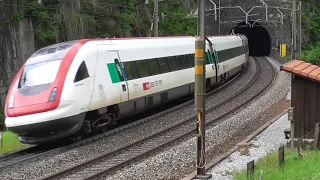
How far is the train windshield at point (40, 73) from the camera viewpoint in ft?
43.8

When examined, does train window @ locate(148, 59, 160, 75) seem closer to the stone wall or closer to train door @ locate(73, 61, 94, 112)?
train door @ locate(73, 61, 94, 112)

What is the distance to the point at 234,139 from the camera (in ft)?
47.4

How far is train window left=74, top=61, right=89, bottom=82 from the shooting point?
533 inches

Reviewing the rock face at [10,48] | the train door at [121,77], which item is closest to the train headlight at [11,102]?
the train door at [121,77]

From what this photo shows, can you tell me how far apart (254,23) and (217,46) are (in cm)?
3075

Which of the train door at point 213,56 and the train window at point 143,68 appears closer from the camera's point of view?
the train window at point 143,68

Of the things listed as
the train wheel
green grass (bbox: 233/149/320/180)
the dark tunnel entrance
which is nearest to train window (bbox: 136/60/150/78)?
the train wheel

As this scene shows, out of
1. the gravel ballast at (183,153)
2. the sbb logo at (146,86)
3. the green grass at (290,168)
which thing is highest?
the sbb logo at (146,86)

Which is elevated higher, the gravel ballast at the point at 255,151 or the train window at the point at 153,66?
the train window at the point at 153,66

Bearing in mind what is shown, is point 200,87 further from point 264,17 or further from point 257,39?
point 257,39

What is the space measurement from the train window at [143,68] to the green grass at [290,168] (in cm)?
675

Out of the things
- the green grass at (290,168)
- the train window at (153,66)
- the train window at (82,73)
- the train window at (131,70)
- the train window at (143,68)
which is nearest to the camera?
the green grass at (290,168)

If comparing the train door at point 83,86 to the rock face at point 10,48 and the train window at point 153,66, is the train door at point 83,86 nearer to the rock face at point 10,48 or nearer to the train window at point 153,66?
the train window at point 153,66

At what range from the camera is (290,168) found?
9500 millimetres
